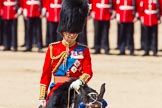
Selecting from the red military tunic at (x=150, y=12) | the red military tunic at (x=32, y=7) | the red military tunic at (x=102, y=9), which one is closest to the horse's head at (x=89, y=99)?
the red military tunic at (x=150, y=12)

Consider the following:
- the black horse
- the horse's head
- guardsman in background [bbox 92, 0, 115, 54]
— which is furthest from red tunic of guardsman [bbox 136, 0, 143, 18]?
the horse's head

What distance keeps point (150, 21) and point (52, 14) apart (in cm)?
174

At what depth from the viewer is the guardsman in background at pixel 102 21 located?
1443cm

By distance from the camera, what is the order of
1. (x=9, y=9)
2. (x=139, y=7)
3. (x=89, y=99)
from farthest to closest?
(x=9, y=9)
(x=139, y=7)
(x=89, y=99)

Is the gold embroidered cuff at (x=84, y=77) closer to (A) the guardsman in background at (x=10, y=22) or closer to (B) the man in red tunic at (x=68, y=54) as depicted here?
(B) the man in red tunic at (x=68, y=54)

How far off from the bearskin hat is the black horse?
52 cm

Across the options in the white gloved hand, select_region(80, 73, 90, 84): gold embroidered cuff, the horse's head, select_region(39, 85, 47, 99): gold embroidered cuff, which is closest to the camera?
the horse's head

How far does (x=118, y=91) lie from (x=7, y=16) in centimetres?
405

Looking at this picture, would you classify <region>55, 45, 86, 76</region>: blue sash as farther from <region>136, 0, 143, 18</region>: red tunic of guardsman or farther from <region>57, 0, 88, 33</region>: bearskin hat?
<region>136, 0, 143, 18</region>: red tunic of guardsman

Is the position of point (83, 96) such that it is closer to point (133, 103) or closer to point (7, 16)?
point (133, 103)

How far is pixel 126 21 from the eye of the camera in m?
14.4

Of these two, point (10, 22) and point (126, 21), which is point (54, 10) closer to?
point (10, 22)

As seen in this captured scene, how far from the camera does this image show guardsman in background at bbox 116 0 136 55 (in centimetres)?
1431

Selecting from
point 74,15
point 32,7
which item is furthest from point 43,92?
point 32,7
